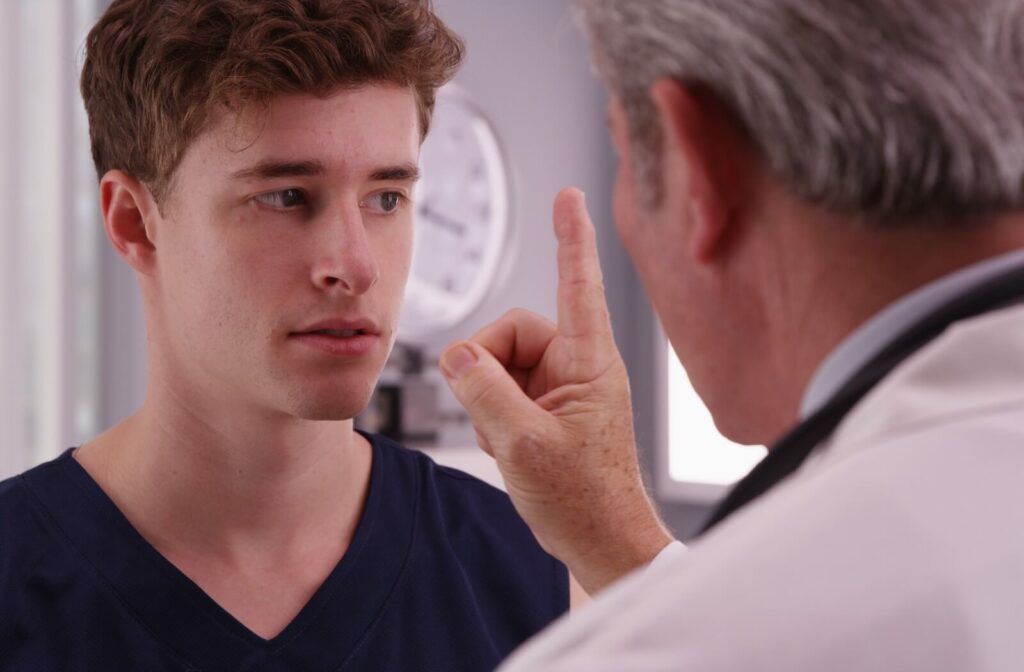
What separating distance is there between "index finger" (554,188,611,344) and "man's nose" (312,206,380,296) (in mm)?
220

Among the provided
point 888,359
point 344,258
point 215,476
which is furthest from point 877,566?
point 215,476

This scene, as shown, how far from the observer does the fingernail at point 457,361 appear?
116 cm

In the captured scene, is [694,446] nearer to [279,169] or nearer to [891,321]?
[279,169]

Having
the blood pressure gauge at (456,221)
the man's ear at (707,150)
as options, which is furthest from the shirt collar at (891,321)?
the blood pressure gauge at (456,221)

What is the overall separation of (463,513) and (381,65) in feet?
1.83

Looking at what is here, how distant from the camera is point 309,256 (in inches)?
49.8

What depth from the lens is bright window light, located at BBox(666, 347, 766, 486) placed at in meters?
3.41

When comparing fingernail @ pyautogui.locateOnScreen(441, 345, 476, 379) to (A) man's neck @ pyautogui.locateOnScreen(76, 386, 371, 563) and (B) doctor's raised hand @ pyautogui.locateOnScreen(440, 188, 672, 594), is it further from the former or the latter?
(A) man's neck @ pyautogui.locateOnScreen(76, 386, 371, 563)

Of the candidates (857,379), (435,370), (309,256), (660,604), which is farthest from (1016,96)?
(435,370)

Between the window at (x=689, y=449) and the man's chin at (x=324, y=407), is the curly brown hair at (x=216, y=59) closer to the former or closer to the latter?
the man's chin at (x=324, y=407)

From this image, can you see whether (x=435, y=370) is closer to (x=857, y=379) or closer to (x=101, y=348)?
(x=101, y=348)

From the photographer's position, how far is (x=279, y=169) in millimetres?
1252

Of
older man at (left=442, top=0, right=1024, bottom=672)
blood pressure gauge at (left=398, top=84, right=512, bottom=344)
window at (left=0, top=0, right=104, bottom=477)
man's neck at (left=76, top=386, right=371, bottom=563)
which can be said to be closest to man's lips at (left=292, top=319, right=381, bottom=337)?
man's neck at (left=76, top=386, right=371, bottom=563)

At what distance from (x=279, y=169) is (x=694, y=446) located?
2.46 meters
